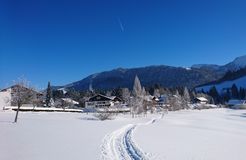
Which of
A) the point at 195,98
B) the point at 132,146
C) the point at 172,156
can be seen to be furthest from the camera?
the point at 195,98

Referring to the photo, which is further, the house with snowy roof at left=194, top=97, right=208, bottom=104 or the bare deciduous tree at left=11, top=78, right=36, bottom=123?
the house with snowy roof at left=194, top=97, right=208, bottom=104

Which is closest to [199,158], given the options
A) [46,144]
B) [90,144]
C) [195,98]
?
[90,144]

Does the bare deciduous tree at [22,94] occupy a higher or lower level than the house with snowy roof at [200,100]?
lower

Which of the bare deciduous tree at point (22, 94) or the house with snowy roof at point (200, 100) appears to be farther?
the house with snowy roof at point (200, 100)

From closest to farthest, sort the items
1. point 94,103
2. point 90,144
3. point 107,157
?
1. point 107,157
2. point 90,144
3. point 94,103

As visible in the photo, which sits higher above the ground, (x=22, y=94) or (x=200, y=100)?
(x=200, y=100)

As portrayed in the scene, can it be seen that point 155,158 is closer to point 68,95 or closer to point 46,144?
point 46,144

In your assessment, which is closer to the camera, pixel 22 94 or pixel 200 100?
pixel 22 94

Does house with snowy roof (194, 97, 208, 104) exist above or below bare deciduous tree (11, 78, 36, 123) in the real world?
above

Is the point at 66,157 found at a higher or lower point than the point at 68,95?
Result: lower

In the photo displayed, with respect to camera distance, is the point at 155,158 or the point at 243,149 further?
the point at 243,149

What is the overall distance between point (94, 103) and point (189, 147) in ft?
350

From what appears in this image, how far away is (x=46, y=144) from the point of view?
70.4ft

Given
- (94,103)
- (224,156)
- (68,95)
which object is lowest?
(224,156)
